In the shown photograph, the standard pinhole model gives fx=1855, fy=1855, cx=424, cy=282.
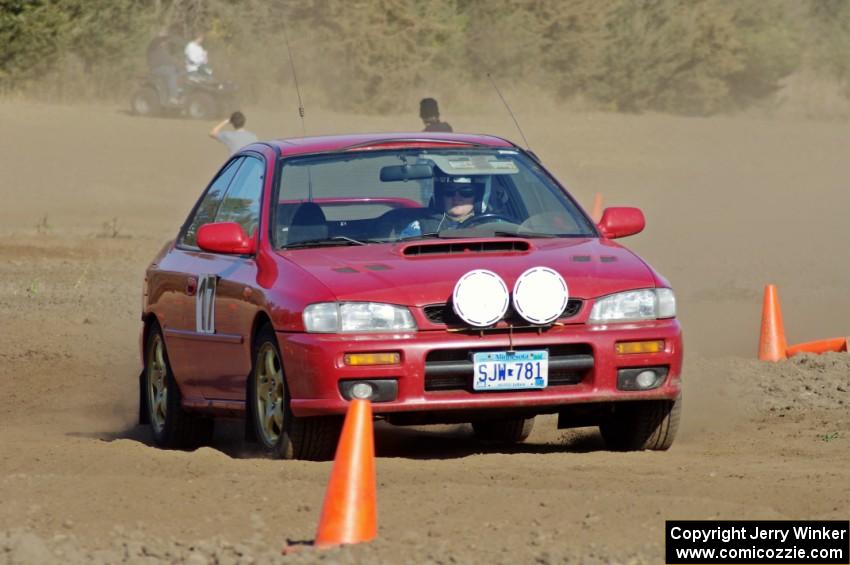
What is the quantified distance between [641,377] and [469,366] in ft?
2.71

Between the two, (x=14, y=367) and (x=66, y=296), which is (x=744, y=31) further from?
(x=14, y=367)

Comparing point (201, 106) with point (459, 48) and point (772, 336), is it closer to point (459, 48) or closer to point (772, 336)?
point (459, 48)

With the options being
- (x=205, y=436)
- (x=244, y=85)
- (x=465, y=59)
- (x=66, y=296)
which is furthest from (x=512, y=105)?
(x=205, y=436)

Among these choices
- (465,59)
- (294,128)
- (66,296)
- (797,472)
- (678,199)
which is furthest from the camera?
(465,59)

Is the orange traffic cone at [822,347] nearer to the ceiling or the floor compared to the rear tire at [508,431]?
nearer to the ceiling

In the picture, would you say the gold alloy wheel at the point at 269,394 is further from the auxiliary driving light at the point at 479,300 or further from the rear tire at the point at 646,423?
the rear tire at the point at 646,423

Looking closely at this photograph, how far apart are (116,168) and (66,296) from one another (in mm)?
16682

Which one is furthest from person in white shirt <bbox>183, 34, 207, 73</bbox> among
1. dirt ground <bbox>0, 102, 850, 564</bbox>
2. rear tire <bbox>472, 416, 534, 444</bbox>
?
rear tire <bbox>472, 416, 534, 444</bbox>

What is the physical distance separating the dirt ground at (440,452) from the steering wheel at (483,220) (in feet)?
3.69

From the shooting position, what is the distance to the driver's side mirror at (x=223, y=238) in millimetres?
8688

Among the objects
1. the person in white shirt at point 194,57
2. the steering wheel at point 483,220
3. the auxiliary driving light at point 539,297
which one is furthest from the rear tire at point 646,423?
the person in white shirt at point 194,57

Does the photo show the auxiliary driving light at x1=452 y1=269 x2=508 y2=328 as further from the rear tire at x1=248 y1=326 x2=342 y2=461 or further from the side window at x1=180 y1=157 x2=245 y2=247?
the side window at x1=180 y1=157 x2=245 y2=247

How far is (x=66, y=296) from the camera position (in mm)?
18344

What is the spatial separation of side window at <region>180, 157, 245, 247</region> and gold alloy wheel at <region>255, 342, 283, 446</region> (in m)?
1.59
